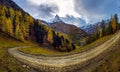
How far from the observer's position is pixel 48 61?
237 feet

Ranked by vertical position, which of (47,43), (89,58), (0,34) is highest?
(89,58)

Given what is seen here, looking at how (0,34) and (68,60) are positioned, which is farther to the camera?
(0,34)

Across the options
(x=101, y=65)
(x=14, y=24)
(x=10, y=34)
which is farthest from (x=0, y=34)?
(x=101, y=65)

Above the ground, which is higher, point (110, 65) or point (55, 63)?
point (110, 65)

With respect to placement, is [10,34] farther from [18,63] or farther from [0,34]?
[18,63]

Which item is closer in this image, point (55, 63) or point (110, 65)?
point (110, 65)

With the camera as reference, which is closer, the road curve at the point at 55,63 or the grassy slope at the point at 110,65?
the grassy slope at the point at 110,65

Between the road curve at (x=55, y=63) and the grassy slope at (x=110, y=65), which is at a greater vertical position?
the grassy slope at (x=110, y=65)

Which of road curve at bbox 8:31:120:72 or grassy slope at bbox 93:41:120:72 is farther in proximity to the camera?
road curve at bbox 8:31:120:72

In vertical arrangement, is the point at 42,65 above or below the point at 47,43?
above

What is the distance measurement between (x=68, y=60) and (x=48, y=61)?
5.57 meters

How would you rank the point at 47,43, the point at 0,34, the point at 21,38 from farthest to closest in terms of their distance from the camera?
the point at 47,43, the point at 21,38, the point at 0,34

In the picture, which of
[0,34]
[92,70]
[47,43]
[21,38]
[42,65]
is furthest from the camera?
[47,43]

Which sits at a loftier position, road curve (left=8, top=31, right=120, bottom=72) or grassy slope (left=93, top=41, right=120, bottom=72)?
grassy slope (left=93, top=41, right=120, bottom=72)
